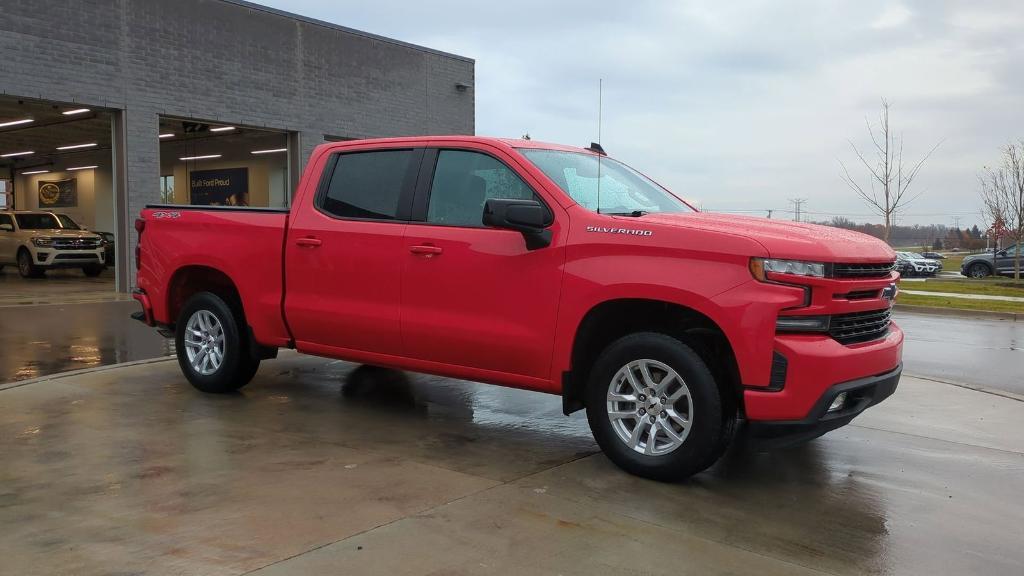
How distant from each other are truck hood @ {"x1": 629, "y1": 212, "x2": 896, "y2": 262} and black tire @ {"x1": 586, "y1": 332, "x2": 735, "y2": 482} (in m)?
0.70

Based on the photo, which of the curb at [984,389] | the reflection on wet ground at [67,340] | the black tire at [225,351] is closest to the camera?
the black tire at [225,351]

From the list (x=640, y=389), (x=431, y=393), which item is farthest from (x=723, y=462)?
(x=431, y=393)

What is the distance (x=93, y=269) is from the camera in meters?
24.8

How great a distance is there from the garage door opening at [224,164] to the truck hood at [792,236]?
56.4ft

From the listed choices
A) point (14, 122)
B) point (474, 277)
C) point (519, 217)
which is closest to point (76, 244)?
point (14, 122)

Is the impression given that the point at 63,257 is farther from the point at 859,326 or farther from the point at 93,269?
the point at 859,326

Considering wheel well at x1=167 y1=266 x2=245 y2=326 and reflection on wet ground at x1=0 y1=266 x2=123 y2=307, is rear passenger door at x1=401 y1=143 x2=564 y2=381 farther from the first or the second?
reflection on wet ground at x1=0 y1=266 x2=123 y2=307

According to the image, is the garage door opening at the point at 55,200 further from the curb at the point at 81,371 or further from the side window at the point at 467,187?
the side window at the point at 467,187

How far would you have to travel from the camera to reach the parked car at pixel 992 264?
108 ft

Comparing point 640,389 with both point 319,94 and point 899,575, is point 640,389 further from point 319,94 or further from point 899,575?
point 319,94

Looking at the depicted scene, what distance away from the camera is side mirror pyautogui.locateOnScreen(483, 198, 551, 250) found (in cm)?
500

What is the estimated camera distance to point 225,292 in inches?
287

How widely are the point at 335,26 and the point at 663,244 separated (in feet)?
62.1

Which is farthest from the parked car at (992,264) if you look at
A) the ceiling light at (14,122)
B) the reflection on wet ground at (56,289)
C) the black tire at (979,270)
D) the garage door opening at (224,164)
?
the ceiling light at (14,122)
